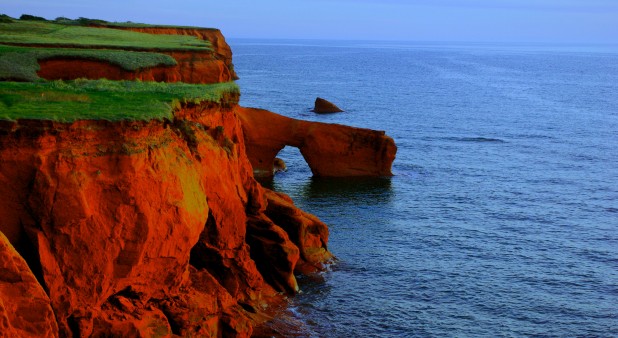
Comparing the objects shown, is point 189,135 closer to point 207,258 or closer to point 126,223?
point 207,258

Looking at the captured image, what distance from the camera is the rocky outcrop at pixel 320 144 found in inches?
2141

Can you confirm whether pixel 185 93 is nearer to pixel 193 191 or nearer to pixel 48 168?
pixel 193 191

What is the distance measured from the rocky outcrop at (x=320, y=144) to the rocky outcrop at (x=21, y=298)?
36.1 metres

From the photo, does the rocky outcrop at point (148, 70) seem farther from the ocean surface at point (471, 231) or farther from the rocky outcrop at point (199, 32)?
the rocky outcrop at point (199, 32)

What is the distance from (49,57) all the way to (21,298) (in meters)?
18.1

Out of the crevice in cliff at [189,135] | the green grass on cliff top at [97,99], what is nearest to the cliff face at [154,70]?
the green grass on cliff top at [97,99]

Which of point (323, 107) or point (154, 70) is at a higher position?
point (154, 70)

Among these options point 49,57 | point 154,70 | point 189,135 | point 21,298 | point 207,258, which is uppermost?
point 49,57

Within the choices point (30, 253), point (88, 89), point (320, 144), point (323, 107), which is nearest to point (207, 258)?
point (88, 89)

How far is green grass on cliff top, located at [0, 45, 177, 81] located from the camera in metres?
30.6

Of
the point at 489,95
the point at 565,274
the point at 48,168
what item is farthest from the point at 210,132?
the point at 489,95

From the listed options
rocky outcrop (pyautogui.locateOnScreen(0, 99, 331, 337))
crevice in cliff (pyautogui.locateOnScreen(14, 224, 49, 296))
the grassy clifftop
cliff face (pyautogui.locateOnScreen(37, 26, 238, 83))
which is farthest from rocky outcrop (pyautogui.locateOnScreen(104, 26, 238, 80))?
crevice in cliff (pyautogui.locateOnScreen(14, 224, 49, 296))

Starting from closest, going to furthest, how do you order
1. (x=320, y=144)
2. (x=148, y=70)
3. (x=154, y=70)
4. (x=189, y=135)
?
(x=189, y=135) < (x=148, y=70) < (x=154, y=70) < (x=320, y=144)

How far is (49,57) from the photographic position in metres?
33.7
